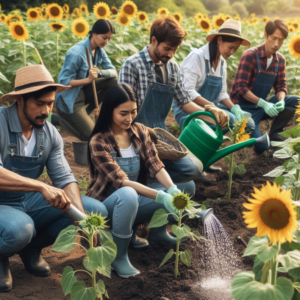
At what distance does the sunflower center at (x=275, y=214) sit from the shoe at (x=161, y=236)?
1592 millimetres

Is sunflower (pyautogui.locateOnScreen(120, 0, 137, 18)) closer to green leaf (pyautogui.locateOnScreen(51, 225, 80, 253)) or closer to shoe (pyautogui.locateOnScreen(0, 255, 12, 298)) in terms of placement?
shoe (pyautogui.locateOnScreen(0, 255, 12, 298))

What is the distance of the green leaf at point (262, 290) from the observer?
1698 mm

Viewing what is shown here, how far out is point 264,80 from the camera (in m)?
5.22

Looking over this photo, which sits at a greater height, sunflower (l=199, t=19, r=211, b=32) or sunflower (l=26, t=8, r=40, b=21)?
sunflower (l=26, t=8, r=40, b=21)

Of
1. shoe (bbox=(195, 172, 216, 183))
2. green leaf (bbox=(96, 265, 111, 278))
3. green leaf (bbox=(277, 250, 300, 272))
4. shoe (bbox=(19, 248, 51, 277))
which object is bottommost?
shoe (bbox=(195, 172, 216, 183))

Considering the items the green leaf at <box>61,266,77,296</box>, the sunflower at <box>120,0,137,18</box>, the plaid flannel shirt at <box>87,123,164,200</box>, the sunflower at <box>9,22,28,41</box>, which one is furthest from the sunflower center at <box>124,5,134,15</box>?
the green leaf at <box>61,266,77,296</box>

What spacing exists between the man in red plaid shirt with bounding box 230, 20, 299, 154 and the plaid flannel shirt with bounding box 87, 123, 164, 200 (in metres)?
2.16

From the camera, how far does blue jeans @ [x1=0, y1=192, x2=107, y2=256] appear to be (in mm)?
2498

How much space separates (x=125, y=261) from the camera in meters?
2.84

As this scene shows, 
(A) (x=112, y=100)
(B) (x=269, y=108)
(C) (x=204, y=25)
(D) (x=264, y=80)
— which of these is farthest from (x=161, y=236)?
(C) (x=204, y=25)

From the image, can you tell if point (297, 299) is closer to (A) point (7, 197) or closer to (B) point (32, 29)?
(A) point (7, 197)

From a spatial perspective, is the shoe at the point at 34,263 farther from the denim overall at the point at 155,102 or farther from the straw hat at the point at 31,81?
the denim overall at the point at 155,102

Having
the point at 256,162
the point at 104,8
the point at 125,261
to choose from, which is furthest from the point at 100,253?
the point at 104,8

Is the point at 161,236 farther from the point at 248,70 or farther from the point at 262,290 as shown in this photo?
the point at 248,70
